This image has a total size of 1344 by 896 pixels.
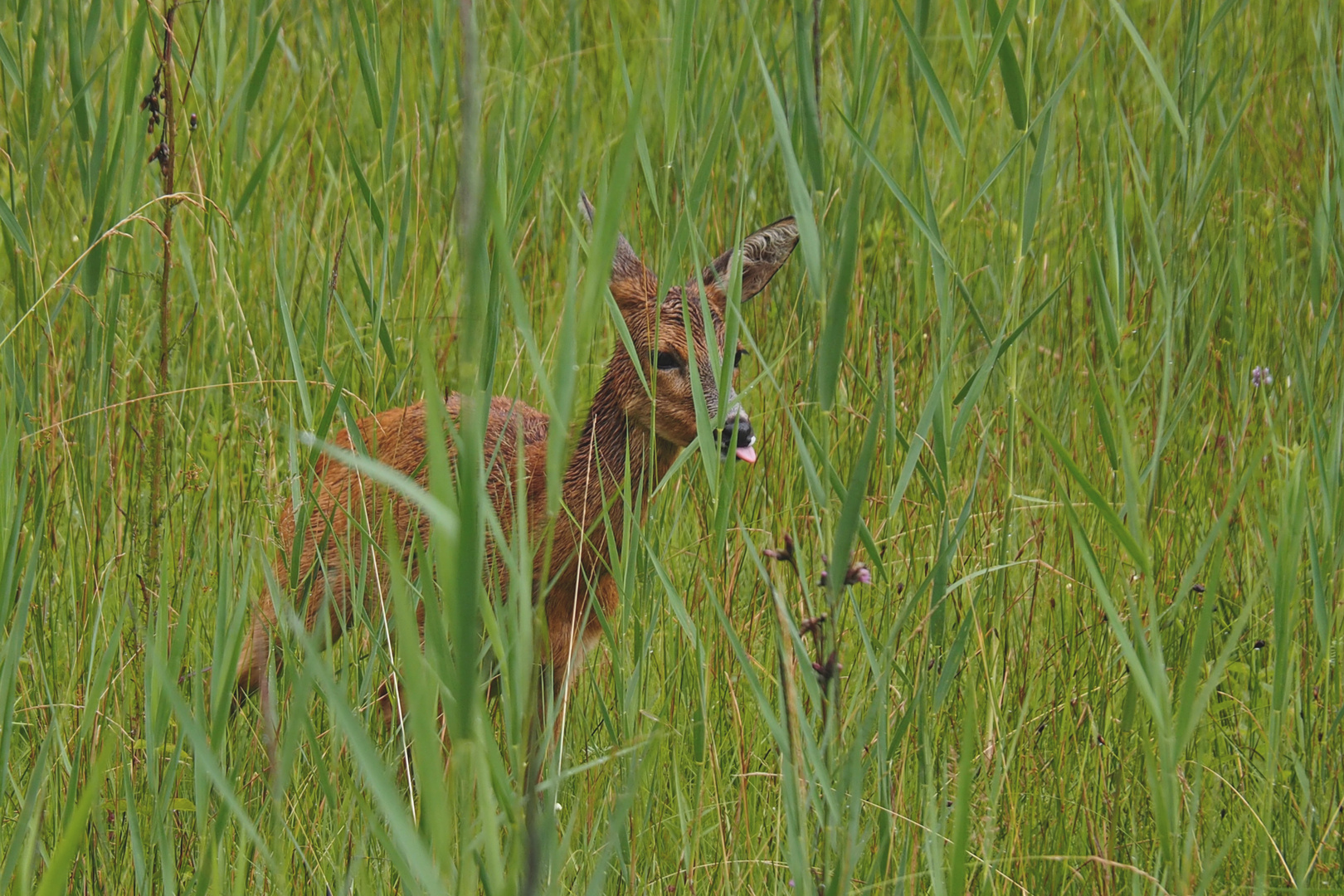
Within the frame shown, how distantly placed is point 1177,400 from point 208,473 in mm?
1765

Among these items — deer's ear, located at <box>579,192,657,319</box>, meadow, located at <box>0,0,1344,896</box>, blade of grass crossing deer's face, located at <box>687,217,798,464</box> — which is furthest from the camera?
deer's ear, located at <box>579,192,657,319</box>

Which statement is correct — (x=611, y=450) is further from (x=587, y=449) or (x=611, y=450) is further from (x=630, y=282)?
(x=630, y=282)

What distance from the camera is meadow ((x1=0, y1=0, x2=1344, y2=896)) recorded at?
4.75 ft

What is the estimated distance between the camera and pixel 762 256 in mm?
3477

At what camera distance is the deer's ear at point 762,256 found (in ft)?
10.9

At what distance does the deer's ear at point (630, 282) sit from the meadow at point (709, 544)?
0.13m

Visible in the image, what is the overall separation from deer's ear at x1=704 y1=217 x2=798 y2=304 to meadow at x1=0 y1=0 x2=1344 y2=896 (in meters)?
0.18

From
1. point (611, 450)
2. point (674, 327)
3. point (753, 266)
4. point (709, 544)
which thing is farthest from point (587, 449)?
point (709, 544)

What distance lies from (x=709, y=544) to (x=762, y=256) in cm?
138

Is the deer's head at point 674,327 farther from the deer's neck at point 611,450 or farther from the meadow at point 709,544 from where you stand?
the meadow at point 709,544

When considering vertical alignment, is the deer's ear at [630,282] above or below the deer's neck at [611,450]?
above

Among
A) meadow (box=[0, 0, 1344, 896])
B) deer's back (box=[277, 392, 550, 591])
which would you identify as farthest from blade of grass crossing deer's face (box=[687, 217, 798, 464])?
deer's back (box=[277, 392, 550, 591])

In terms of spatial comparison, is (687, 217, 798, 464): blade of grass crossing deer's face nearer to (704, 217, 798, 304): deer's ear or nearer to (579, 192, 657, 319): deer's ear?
(704, 217, 798, 304): deer's ear

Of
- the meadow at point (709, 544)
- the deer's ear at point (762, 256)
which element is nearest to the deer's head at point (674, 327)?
the deer's ear at point (762, 256)
